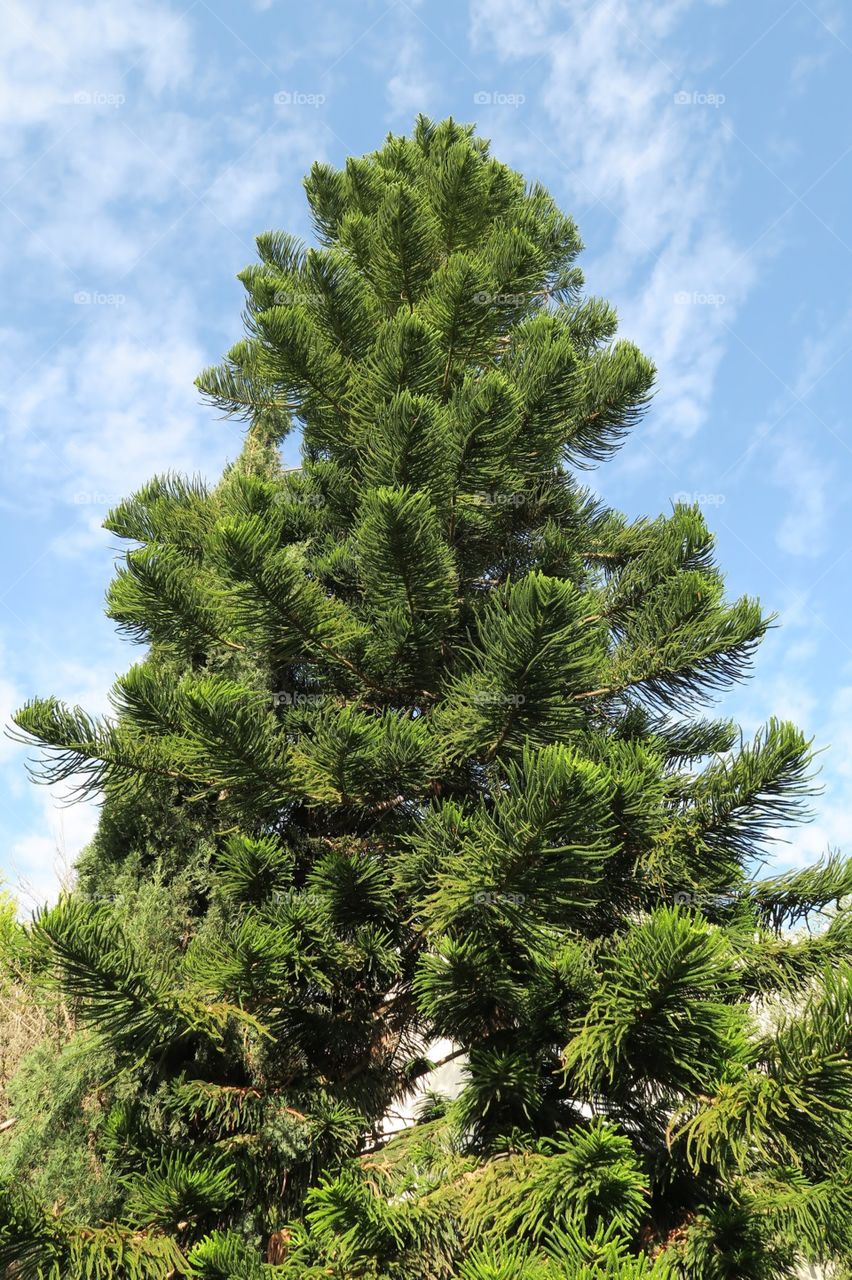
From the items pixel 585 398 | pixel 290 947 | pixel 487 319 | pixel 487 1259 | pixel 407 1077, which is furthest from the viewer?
pixel 585 398

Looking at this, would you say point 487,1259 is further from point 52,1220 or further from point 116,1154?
point 116,1154

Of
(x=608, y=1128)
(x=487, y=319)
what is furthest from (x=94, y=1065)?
(x=487, y=319)

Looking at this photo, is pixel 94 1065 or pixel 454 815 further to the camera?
pixel 94 1065

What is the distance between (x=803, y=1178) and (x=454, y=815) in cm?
139

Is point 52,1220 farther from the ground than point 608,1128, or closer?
closer

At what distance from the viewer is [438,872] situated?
261 cm

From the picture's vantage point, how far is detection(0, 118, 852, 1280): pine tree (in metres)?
2.06

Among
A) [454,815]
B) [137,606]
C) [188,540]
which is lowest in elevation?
[454,815]

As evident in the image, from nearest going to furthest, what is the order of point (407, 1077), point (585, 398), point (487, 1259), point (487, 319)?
point (487, 1259), point (407, 1077), point (487, 319), point (585, 398)

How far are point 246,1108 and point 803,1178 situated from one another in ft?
5.64

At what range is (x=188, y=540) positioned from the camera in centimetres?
404

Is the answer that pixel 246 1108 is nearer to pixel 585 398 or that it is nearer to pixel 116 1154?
pixel 116 1154

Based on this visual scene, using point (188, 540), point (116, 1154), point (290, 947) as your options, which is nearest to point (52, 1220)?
point (116, 1154)

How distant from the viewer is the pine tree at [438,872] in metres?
2.06
